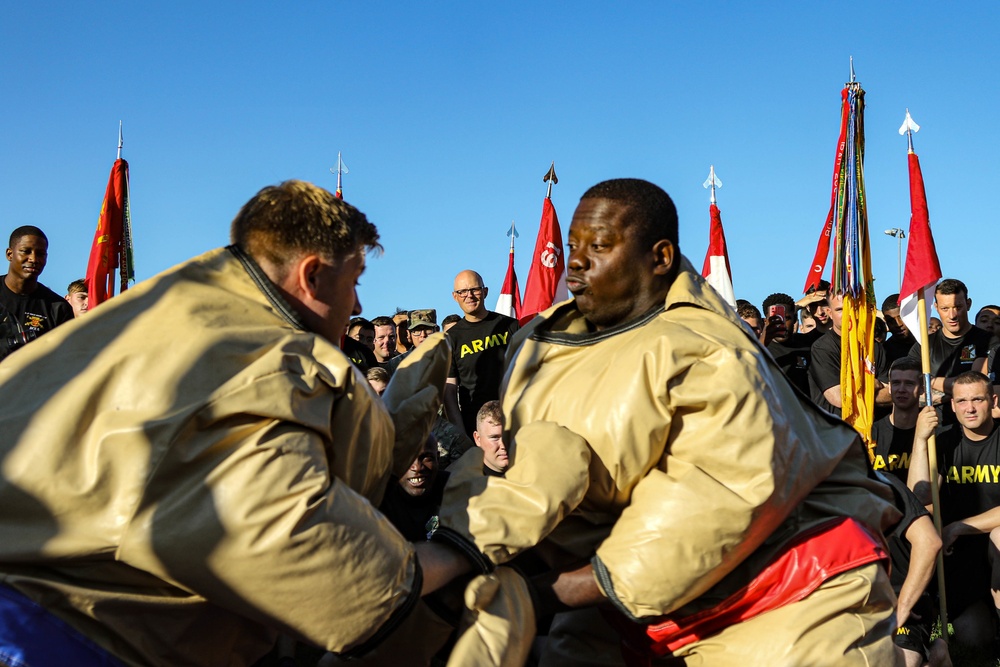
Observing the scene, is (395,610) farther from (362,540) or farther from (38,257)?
(38,257)

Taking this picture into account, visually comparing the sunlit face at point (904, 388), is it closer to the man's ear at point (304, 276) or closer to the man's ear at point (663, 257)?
the man's ear at point (663, 257)

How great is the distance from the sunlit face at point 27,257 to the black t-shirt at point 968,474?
252 inches

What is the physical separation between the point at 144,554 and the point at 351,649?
58 cm

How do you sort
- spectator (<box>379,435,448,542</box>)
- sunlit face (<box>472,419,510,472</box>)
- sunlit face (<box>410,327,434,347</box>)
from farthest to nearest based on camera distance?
sunlit face (<box>410,327,434,347</box>)
sunlit face (<box>472,419,510,472</box>)
spectator (<box>379,435,448,542</box>)

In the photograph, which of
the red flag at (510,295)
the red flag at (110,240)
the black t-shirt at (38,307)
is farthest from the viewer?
the red flag at (510,295)

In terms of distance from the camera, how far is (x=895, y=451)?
7957 mm

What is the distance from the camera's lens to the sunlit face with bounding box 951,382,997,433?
754 cm

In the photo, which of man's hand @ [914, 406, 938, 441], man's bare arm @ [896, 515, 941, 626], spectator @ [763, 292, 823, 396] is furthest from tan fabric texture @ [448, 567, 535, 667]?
spectator @ [763, 292, 823, 396]

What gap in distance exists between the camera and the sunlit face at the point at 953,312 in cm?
912

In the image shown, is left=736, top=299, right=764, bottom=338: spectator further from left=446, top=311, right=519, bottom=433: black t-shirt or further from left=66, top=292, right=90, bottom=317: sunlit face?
left=66, top=292, right=90, bottom=317: sunlit face

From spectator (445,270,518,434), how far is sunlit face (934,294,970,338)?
3.54 metres

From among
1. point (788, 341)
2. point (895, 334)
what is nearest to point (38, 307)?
point (788, 341)

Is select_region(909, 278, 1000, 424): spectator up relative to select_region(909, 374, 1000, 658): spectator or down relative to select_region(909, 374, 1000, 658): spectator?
up

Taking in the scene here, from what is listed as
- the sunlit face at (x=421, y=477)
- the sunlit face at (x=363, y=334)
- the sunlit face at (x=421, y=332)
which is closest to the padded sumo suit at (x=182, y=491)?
the sunlit face at (x=421, y=477)
